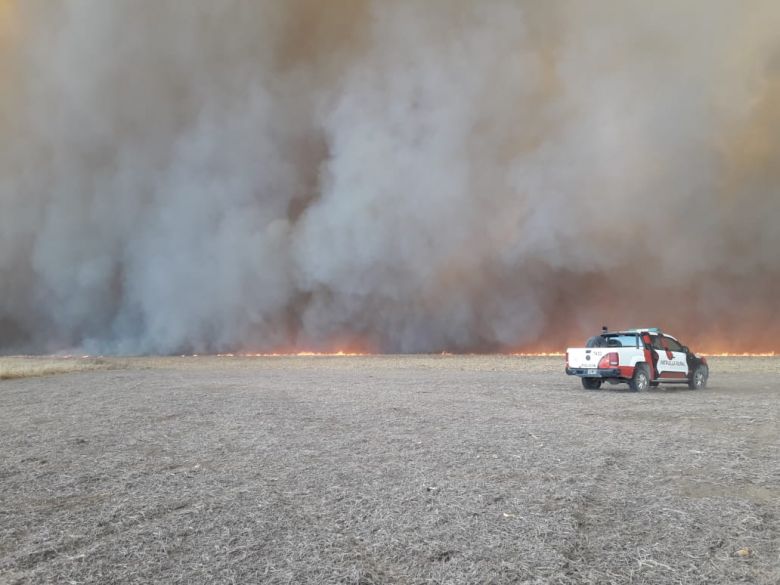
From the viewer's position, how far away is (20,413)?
13.2 m

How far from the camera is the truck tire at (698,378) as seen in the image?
64.0ft

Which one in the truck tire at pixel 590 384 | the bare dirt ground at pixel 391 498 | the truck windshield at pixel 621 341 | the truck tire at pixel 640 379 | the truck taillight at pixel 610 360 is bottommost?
the bare dirt ground at pixel 391 498

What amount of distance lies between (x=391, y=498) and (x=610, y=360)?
13954 millimetres

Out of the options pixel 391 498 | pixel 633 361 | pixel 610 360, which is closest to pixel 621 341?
pixel 633 361

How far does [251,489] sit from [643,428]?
303 inches

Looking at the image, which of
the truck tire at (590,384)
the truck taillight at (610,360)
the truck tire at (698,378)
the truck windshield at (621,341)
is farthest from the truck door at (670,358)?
the truck tire at (590,384)

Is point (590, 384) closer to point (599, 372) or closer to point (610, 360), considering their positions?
point (599, 372)

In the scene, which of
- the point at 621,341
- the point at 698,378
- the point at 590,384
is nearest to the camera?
the point at 621,341

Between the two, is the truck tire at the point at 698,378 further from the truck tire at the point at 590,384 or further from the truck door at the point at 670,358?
the truck tire at the point at 590,384

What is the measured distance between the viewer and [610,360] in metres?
17.8

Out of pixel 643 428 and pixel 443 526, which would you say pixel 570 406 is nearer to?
pixel 643 428

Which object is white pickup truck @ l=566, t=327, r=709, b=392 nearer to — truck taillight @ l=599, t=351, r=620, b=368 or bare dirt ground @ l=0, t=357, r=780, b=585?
truck taillight @ l=599, t=351, r=620, b=368

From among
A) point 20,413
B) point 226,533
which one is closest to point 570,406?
point 226,533

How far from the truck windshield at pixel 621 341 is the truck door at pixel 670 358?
820 millimetres
